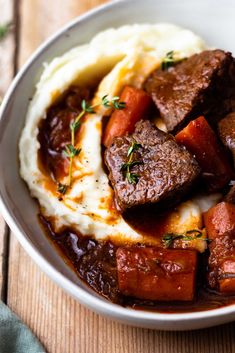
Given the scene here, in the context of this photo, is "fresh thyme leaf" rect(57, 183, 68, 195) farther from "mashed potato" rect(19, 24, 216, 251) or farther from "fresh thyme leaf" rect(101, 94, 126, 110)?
"fresh thyme leaf" rect(101, 94, 126, 110)

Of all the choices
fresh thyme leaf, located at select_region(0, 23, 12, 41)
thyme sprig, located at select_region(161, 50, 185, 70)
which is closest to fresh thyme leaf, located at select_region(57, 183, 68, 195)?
thyme sprig, located at select_region(161, 50, 185, 70)

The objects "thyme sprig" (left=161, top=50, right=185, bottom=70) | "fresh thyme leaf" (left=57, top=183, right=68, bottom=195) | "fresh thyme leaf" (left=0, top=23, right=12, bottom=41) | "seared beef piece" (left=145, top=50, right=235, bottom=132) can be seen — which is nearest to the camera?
"fresh thyme leaf" (left=57, top=183, right=68, bottom=195)

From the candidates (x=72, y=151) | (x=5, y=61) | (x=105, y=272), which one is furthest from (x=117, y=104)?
(x=5, y=61)

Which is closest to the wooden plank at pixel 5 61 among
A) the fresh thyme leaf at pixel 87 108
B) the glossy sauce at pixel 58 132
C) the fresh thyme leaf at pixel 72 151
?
the glossy sauce at pixel 58 132

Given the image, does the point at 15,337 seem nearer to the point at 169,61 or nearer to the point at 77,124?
the point at 77,124

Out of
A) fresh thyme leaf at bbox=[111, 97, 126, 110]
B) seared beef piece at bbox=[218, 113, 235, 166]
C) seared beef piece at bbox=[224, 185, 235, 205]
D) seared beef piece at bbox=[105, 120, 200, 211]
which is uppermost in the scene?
fresh thyme leaf at bbox=[111, 97, 126, 110]

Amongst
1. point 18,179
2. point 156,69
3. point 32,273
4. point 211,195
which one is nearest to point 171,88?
point 156,69
